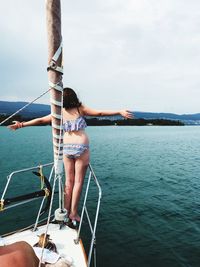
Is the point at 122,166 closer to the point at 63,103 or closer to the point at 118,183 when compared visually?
the point at 118,183

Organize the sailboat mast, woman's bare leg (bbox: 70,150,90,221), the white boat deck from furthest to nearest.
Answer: woman's bare leg (bbox: 70,150,90,221) → the white boat deck → the sailboat mast

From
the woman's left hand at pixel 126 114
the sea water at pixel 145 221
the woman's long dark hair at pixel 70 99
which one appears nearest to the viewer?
the woman's left hand at pixel 126 114

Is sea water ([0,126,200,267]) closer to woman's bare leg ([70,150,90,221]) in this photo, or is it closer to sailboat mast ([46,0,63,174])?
woman's bare leg ([70,150,90,221])

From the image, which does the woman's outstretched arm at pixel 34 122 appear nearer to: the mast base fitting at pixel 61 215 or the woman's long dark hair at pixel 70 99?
the woman's long dark hair at pixel 70 99

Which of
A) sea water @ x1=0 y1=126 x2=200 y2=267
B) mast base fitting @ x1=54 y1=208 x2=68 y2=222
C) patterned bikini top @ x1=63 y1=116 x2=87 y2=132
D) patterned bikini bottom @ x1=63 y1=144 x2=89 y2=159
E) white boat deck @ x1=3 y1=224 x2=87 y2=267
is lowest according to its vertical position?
sea water @ x1=0 y1=126 x2=200 y2=267

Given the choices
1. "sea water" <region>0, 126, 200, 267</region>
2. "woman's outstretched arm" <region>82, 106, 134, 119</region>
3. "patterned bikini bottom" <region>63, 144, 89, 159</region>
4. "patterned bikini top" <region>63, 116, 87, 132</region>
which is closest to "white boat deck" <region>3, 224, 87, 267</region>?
"patterned bikini bottom" <region>63, 144, 89, 159</region>

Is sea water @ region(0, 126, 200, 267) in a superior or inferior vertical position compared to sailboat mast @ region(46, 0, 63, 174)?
inferior

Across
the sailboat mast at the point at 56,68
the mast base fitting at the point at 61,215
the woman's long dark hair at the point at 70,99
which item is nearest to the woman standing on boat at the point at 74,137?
the woman's long dark hair at the point at 70,99

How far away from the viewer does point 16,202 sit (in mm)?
4633

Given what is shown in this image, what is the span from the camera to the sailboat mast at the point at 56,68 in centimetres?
381

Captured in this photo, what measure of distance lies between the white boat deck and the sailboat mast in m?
1.14

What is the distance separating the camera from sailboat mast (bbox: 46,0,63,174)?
381 cm

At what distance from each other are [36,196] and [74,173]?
0.88m

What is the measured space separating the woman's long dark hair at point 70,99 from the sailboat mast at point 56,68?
1.43ft
